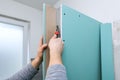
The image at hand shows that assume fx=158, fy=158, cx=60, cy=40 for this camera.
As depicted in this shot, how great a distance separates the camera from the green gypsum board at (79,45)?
77cm

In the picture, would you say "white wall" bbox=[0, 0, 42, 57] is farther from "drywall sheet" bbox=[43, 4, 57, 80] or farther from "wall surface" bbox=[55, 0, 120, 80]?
"drywall sheet" bbox=[43, 4, 57, 80]

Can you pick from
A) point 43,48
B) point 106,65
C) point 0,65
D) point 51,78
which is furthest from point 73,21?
point 0,65

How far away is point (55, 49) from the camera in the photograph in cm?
69

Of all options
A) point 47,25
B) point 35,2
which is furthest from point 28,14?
point 47,25

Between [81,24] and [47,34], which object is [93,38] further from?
[47,34]

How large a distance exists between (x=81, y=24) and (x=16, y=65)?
116 centimetres

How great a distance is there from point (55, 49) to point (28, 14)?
4.15 feet

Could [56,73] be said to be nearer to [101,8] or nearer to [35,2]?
[101,8]

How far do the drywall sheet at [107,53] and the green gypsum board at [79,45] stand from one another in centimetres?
4

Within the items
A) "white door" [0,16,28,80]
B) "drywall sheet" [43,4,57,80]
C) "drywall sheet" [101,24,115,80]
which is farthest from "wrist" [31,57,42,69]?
"white door" [0,16,28,80]

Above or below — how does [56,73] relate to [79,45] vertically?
below

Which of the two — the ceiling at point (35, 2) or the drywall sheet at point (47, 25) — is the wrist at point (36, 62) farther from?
the ceiling at point (35, 2)

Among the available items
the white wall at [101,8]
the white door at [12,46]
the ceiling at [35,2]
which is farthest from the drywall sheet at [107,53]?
the white door at [12,46]

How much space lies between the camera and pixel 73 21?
82cm
